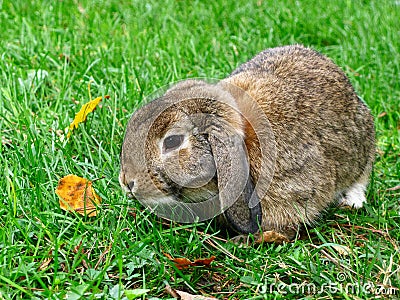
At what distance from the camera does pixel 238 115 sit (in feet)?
11.6

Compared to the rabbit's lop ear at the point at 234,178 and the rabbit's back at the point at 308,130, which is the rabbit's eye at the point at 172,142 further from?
the rabbit's back at the point at 308,130

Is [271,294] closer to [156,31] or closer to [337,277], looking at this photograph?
[337,277]

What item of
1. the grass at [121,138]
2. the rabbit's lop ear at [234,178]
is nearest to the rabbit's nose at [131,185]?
the grass at [121,138]

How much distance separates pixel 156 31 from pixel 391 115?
2.28 metres

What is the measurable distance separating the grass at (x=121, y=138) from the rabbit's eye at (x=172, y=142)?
0.39 metres

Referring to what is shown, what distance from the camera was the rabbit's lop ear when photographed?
3.30 metres

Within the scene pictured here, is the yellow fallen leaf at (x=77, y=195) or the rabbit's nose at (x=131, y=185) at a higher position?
the rabbit's nose at (x=131, y=185)

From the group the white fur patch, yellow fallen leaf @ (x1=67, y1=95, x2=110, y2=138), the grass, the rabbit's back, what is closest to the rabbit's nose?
the grass

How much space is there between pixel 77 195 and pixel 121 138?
799mm

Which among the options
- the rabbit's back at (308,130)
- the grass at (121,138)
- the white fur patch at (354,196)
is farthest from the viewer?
the white fur patch at (354,196)

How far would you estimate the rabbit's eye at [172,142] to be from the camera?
336cm

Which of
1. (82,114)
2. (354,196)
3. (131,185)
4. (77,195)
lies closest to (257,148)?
(131,185)

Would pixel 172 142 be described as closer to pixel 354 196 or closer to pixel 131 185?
pixel 131 185

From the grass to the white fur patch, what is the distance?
96 millimetres
